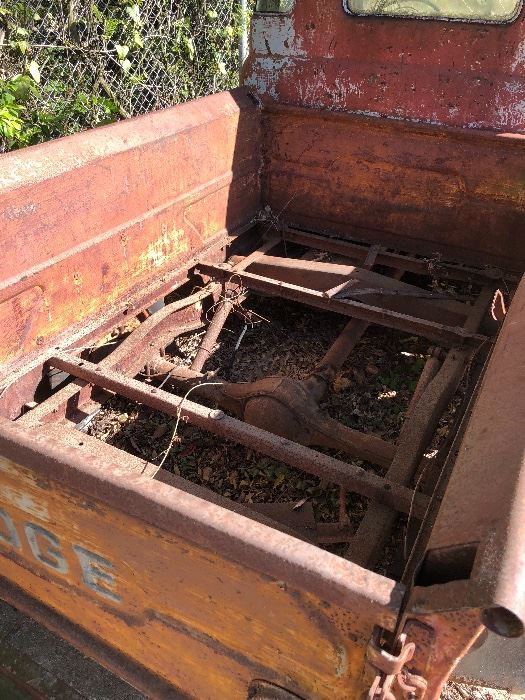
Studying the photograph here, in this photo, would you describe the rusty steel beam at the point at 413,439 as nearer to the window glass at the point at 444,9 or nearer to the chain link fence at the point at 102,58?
the window glass at the point at 444,9

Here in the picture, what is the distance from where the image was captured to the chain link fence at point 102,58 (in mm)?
4941

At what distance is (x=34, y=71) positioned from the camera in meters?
4.93

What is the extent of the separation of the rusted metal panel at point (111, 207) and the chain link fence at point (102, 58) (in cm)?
195

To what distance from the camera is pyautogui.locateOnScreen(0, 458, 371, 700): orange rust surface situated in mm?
1108

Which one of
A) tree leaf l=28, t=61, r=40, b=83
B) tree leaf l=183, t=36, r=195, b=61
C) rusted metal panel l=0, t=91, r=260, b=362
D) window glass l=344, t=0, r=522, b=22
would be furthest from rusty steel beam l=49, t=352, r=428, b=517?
tree leaf l=183, t=36, r=195, b=61

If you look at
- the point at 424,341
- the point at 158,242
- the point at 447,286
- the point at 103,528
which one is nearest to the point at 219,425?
the point at 103,528

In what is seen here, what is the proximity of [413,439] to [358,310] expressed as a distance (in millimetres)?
837

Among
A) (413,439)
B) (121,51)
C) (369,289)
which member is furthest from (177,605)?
(121,51)

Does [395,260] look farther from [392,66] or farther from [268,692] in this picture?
[268,692]

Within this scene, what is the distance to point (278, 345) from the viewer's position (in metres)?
3.12

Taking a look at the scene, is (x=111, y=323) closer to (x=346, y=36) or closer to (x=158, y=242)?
(x=158, y=242)

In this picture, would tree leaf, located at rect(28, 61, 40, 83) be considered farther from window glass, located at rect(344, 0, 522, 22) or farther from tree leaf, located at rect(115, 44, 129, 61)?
window glass, located at rect(344, 0, 522, 22)

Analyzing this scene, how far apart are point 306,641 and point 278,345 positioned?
6.79 ft

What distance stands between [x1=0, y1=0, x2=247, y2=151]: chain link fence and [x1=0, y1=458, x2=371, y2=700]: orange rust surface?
3.59 metres
